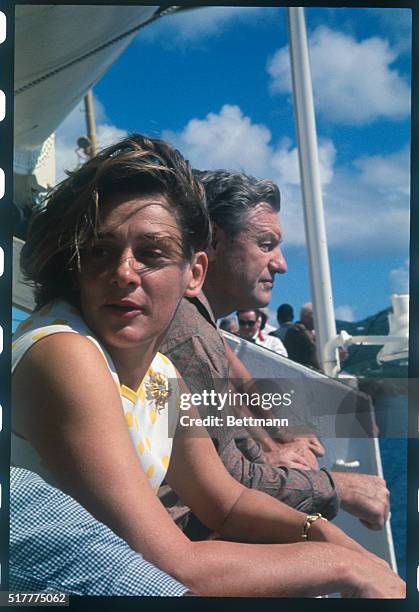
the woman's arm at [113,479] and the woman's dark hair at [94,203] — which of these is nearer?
the woman's arm at [113,479]

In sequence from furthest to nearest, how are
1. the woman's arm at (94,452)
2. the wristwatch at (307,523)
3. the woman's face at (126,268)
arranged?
the wristwatch at (307,523) → the woman's face at (126,268) → the woman's arm at (94,452)

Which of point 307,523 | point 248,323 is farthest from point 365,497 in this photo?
point 248,323

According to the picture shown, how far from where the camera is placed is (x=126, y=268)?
1.64m

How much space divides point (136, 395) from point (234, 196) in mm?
537

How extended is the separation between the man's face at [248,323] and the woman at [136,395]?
0.14 metres

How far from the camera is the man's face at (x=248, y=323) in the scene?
1.81 meters

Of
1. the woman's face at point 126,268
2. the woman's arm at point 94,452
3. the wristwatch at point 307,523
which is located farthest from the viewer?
the wristwatch at point 307,523

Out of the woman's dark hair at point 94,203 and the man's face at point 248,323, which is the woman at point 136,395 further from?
the man's face at point 248,323

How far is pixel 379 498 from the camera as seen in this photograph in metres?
1.82

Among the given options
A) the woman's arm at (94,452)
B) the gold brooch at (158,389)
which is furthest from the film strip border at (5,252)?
the gold brooch at (158,389)

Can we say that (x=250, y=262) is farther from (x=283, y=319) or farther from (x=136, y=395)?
(x=136, y=395)

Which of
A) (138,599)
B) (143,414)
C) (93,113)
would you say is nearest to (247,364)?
(143,414)

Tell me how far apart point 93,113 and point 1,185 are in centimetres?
28

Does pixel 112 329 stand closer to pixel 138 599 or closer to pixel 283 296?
pixel 283 296
